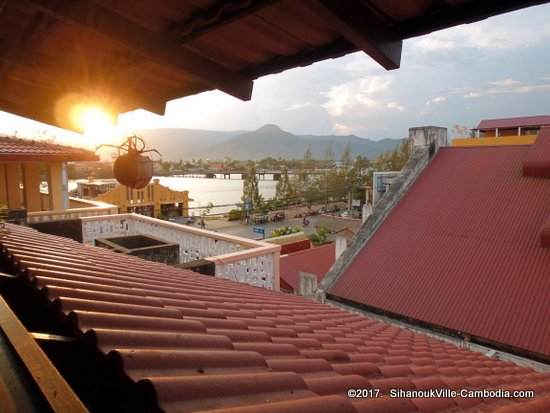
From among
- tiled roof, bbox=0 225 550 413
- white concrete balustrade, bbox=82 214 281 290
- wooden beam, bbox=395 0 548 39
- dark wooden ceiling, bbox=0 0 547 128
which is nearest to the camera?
tiled roof, bbox=0 225 550 413

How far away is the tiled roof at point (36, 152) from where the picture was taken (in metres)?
7.44

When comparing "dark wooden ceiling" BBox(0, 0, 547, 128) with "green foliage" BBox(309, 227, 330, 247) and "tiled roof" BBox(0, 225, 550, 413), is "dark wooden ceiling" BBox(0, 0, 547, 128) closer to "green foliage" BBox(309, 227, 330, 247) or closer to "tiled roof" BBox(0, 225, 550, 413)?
"tiled roof" BBox(0, 225, 550, 413)

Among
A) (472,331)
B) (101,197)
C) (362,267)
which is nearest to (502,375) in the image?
(472,331)

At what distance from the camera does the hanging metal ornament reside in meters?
3.96

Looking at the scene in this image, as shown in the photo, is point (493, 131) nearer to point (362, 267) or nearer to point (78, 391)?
point (362, 267)

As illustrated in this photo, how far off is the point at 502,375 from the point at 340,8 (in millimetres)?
3147

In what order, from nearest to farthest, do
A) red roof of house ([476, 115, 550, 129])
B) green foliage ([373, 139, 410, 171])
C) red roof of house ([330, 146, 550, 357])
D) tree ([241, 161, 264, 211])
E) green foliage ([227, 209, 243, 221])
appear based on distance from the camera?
red roof of house ([330, 146, 550, 357]), red roof of house ([476, 115, 550, 129]), green foliage ([227, 209, 243, 221]), tree ([241, 161, 264, 211]), green foliage ([373, 139, 410, 171])

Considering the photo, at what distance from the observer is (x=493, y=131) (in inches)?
1200

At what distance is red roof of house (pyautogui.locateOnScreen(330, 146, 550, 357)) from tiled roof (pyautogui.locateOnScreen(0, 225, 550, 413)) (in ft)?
12.1

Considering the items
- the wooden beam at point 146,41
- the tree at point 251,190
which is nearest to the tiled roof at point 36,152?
the wooden beam at point 146,41

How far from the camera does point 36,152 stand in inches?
311

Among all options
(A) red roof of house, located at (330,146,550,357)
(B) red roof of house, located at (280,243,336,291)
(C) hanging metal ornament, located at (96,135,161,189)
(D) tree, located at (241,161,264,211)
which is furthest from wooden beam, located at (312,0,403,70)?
(D) tree, located at (241,161,264,211)

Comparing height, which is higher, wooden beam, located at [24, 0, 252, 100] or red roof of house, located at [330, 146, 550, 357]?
wooden beam, located at [24, 0, 252, 100]

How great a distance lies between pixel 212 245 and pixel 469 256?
492cm
